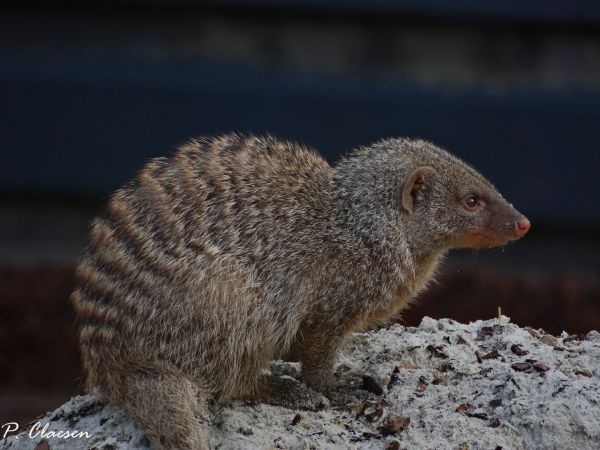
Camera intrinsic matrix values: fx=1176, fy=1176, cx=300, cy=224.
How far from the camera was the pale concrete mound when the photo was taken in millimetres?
4090

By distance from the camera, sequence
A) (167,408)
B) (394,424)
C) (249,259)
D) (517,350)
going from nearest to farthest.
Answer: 1. (167,408)
2. (394,424)
3. (249,259)
4. (517,350)

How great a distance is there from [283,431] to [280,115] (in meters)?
4.32

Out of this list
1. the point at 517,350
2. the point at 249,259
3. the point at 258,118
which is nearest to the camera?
the point at 249,259

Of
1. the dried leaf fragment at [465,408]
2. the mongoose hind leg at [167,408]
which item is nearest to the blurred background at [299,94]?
the dried leaf fragment at [465,408]

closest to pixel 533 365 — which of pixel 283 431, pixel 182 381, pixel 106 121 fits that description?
pixel 283 431

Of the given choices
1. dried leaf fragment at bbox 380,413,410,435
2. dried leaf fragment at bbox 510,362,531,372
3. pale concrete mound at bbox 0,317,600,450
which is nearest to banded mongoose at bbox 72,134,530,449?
pale concrete mound at bbox 0,317,600,450

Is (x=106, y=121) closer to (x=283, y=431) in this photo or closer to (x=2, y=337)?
(x=2, y=337)

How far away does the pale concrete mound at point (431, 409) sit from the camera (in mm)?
4090

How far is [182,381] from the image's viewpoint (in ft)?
13.6

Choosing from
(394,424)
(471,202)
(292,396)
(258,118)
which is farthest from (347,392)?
(258,118)

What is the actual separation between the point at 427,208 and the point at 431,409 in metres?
0.81

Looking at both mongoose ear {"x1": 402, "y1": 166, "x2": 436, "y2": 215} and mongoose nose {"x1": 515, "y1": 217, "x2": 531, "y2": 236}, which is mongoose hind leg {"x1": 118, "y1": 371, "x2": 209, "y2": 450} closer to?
mongoose ear {"x1": 402, "y1": 166, "x2": 436, "y2": 215}

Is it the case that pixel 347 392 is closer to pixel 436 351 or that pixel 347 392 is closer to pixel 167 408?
pixel 436 351

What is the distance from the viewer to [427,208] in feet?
15.0
